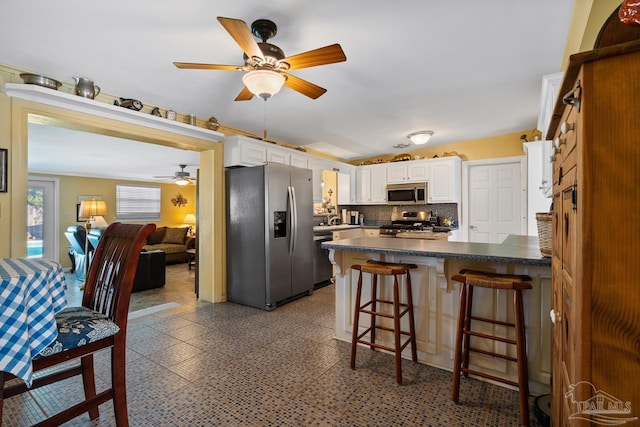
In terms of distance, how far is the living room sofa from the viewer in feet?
23.8

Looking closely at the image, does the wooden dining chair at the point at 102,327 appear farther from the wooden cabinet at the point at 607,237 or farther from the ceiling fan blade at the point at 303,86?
the wooden cabinet at the point at 607,237

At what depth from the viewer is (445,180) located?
508cm

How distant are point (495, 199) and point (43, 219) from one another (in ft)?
30.3

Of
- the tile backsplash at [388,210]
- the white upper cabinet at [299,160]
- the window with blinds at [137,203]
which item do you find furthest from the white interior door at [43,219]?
the tile backsplash at [388,210]

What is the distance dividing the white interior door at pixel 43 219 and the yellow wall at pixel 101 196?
0.37 feet

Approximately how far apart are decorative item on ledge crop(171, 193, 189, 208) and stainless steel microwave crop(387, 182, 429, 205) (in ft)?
21.6

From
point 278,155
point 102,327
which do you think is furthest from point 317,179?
point 102,327

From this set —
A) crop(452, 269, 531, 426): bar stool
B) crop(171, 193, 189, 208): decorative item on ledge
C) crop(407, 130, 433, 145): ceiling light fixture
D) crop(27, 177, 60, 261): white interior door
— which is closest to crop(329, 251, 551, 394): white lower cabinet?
crop(452, 269, 531, 426): bar stool

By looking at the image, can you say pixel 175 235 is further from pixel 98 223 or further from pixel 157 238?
pixel 98 223

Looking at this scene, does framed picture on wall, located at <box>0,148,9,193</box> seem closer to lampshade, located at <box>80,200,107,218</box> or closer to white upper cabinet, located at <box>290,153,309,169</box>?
white upper cabinet, located at <box>290,153,309,169</box>

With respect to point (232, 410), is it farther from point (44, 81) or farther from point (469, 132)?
point (469, 132)

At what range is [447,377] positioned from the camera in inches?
80.8

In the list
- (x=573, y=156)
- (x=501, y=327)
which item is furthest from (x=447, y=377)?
(x=573, y=156)

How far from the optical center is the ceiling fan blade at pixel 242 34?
1.52 meters
